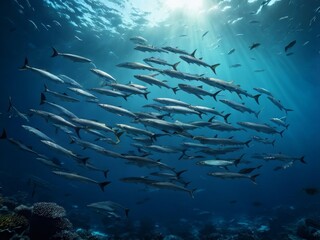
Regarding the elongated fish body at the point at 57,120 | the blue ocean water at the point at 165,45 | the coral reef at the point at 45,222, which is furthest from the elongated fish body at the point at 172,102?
the coral reef at the point at 45,222

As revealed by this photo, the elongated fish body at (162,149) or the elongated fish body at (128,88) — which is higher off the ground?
the elongated fish body at (128,88)

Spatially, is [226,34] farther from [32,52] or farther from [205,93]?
[32,52]

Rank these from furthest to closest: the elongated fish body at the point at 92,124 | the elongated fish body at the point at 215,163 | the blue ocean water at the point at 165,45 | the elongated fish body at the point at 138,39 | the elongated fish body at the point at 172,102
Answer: the blue ocean water at the point at 165,45 → the elongated fish body at the point at 138,39 → the elongated fish body at the point at 172,102 → the elongated fish body at the point at 92,124 → the elongated fish body at the point at 215,163

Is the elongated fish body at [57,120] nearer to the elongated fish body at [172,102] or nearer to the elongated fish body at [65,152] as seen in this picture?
the elongated fish body at [65,152]

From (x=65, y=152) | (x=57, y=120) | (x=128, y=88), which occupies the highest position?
(x=128, y=88)

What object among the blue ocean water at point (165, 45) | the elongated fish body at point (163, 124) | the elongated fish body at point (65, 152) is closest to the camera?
the elongated fish body at point (65, 152)

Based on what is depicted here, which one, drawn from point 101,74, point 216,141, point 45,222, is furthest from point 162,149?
point 45,222

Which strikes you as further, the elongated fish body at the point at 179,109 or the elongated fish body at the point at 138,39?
the elongated fish body at the point at 138,39

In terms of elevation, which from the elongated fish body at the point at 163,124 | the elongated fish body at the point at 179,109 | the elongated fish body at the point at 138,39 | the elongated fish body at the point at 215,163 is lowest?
the elongated fish body at the point at 215,163

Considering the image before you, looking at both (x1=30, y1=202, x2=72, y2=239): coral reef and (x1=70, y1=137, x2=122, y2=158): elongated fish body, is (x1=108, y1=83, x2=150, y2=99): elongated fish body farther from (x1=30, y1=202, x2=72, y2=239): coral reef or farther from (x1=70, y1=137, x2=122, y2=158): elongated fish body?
(x1=30, y1=202, x2=72, y2=239): coral reef

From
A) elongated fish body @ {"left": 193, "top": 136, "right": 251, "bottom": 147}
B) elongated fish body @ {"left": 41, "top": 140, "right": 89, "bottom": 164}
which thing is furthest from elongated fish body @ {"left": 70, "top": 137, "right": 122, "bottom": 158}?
elongated fish body @ {"left": 193, "top": 136, "right": 251, "bottom": 147}

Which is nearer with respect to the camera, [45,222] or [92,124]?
[45,222]

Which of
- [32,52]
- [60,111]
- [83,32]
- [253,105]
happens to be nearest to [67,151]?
[60,111]

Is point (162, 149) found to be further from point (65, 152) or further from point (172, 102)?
point (65, 152)
